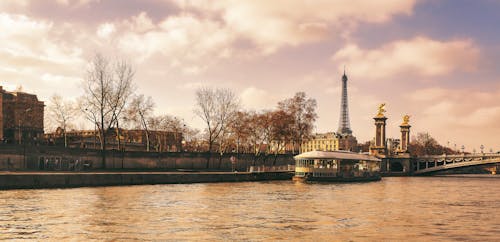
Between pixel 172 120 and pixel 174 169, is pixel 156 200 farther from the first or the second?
pixel 172 120

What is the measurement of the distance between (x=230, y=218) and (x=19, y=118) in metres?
81.5

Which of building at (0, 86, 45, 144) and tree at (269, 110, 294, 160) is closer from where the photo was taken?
tree at (269, 110, 294, 160)

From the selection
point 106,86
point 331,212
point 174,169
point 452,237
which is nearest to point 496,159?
point 174,169

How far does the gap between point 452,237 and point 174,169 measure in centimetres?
5291

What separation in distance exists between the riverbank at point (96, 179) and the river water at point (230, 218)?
8.59 ft

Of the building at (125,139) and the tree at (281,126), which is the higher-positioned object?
the tree at (281,126)

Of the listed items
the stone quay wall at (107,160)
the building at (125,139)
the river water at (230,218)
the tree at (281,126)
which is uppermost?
the tree at (281,126)

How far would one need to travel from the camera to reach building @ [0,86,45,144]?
3885 inches

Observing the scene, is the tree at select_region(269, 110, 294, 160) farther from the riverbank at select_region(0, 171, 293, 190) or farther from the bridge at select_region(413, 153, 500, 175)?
the bridge at select_region(413, 153, 500, 175)

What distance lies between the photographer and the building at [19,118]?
98.7 m

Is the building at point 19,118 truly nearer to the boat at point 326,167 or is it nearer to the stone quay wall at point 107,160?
the stone quay wall at point 107,160

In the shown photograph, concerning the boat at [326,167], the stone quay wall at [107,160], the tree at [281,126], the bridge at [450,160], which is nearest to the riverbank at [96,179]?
the boat at [326,167]

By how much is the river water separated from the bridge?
210 feet

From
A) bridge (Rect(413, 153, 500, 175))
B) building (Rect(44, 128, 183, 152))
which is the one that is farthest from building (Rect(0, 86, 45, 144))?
bridge (Rect(413, 153, 500, 175))
